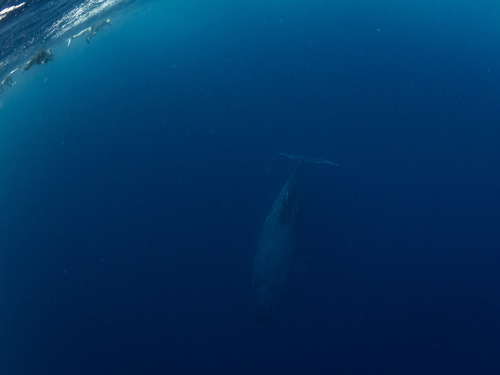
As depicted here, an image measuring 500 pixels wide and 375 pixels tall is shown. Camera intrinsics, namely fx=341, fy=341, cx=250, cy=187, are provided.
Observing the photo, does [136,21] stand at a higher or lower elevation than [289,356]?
higher

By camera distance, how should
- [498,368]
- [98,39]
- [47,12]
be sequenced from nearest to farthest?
1. [498,368]
2. [47,12]
3. [98,39]

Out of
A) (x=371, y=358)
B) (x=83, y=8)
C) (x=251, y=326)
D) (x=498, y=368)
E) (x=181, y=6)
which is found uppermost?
(x=83, y=8)

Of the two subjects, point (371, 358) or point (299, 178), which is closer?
point (371, 358)

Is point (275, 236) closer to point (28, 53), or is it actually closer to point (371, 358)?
point (371, 358)

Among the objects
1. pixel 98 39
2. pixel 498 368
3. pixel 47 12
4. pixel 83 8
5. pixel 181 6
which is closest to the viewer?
pixel 498 368

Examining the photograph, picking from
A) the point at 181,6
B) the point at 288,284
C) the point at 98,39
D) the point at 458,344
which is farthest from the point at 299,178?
the point at 181,6

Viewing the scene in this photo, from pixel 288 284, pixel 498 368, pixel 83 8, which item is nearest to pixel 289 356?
pixel 288 284
